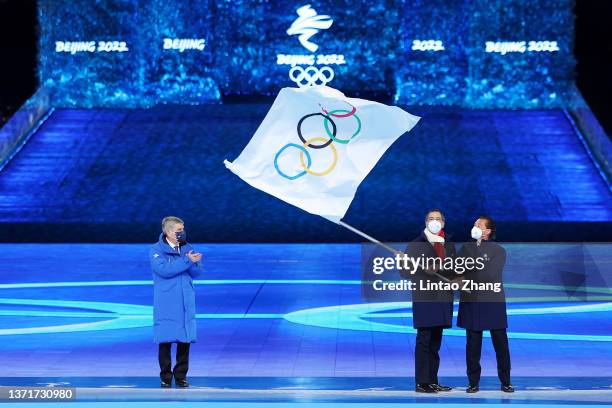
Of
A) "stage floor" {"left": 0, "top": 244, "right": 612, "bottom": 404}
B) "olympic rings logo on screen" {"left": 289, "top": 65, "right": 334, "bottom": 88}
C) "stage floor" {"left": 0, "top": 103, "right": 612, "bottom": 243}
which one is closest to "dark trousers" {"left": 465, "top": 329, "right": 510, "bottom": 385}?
"stage floor" {"left": 0, "top": 244, "right": 612, "bottom": 404}

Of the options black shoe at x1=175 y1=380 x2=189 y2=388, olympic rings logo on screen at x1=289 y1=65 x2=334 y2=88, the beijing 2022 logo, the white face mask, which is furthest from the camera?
the beijing 2022 logo

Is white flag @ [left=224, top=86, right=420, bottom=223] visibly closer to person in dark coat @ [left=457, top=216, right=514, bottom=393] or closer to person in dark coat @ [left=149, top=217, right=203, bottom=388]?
person in dark coat @ [left=149, top=217, right=203, bottom=388]

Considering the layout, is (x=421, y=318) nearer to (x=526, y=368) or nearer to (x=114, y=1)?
(x=526, y=368)

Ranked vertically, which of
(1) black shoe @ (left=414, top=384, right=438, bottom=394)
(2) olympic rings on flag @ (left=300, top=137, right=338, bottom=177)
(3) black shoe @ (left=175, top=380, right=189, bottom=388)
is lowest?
(1) black shoe @ (left=414, top=384, right=438, bottom=394)

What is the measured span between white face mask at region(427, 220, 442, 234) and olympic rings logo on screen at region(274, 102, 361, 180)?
1197mm

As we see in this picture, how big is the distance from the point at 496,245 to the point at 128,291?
9.00 meters

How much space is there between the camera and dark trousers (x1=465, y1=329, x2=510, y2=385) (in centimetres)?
964

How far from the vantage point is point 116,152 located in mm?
33688

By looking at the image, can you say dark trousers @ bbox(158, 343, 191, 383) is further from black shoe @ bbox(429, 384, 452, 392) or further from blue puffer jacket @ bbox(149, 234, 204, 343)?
black shoe @ bbox(429, 384, 452, 392)

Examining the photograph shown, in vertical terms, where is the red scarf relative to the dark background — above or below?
below

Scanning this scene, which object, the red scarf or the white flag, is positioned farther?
the white flag

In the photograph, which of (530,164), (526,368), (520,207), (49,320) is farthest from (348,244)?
(526,368)

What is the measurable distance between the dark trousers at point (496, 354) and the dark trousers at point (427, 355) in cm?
26

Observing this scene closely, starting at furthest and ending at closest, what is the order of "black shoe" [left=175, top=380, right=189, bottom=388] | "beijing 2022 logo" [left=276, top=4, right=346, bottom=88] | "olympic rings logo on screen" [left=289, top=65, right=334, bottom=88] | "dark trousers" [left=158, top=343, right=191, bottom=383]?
"beijing 2022 logo" [left=276, top=4, right=346, bottom=88] → "olympic rings logo on screen" [left=289, top=65, right=334, bottom=88] → "dark trousers" [left=158, top=343, right=191, bottom=383] → "black shoe" [left=175, top=380, right=189, bottom=388]
